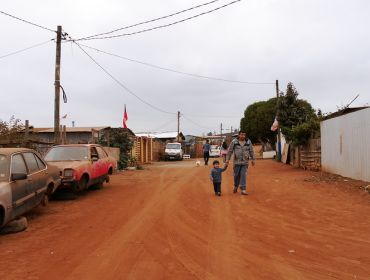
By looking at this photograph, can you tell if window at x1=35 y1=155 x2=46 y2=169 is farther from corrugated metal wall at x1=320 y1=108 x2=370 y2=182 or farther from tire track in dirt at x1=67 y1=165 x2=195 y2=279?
corrugated metal wall at x1=320 y1=108 x2=370 y2=182

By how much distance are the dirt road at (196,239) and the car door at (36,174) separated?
600mm

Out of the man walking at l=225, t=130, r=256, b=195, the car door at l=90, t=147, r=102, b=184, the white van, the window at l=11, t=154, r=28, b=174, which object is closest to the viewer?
the window at l=11, t=154, r=28, b=174

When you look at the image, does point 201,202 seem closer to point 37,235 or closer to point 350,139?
point 37,235

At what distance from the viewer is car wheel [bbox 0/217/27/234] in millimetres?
5765

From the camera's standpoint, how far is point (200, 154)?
51.1 metres

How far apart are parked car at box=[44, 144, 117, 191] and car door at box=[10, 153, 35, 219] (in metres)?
2.45

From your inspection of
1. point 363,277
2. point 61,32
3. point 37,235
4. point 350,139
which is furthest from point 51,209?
point 350,139

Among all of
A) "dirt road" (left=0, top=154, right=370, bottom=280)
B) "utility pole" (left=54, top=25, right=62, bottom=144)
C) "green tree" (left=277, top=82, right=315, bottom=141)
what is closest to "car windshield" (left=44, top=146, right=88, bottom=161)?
"dirt road" (left=0, top=154, right=370, bottom=280)

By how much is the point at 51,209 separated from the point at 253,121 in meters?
34.1

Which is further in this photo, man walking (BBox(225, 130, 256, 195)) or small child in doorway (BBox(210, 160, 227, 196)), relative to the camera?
man walking (BBox(225, 130, 256, 195))

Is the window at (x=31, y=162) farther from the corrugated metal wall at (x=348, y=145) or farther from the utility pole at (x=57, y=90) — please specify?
the corrugated metal wall at (x=348, y=145)

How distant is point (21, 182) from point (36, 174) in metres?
0.78

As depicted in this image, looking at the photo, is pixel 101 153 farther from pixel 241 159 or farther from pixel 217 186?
pixel 241 159

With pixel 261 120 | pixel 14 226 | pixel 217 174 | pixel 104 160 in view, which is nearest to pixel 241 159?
pixel 217 174
